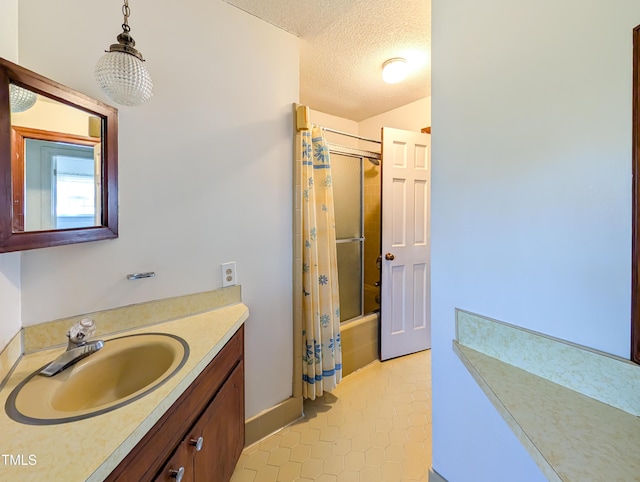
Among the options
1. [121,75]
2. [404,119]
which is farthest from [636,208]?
[404,119]

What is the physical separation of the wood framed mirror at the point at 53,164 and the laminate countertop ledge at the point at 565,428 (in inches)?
57.9

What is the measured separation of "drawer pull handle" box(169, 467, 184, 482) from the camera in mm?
757

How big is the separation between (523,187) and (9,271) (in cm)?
182

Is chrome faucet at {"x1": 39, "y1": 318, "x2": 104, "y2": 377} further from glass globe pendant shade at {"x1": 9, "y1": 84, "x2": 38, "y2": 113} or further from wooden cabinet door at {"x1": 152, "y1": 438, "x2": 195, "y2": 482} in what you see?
glass globe pendant shade at {"x1": 9, "y1": 84, "x2": 38, "y2": 113}

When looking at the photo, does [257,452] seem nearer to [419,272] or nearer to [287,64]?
[419,272]

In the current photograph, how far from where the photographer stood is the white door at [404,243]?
2418 millimetres

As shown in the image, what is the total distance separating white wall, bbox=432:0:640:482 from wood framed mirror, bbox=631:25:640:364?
19mm

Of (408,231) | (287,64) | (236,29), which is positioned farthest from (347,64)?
(408,231)

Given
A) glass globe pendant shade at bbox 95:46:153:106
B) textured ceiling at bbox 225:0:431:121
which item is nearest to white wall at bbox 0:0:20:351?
glass globe pendant shade at bbox 95:46:153:106

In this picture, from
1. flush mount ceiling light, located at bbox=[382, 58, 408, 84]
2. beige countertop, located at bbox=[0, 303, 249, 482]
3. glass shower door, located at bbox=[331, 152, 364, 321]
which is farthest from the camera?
glass shower door, located at bbox=[331, 152, 364, 321]

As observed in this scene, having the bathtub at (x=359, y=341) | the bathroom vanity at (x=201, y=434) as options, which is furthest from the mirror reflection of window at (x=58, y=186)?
the bathtub at (x=359, y=341)

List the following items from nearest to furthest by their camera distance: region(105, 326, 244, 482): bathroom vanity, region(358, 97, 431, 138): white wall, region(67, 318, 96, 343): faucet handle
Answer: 1. region(105, 326, 244, 482): bathroom vanity
2. region(67, 318, 96, 343): faucet handle
3. region(358, 97, 431, 138): white wall

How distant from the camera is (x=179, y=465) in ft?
2.62

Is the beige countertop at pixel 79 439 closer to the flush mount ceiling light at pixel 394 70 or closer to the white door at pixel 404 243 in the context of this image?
the white door at pixel 404 243
